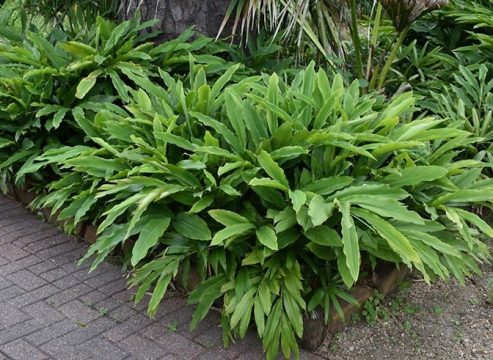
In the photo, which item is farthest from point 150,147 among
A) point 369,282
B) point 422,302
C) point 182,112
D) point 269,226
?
point 422,302

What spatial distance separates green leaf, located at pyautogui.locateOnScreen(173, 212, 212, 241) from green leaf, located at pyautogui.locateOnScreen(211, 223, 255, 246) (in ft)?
0.42

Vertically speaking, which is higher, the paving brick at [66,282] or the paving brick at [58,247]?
the paving brick at [58,247]

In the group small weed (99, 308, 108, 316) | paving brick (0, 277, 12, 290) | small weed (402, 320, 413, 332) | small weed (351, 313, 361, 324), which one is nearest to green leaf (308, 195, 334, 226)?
small weed (351, 313, 361, 324)

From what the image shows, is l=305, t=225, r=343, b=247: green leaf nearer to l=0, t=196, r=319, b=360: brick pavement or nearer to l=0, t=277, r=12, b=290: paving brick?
l=0, t=196, r=319, b=360: brick pavement

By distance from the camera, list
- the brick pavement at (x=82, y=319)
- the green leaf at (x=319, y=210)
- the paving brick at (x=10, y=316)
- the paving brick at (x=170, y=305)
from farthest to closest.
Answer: the paving brick at (x=170, y=305) < the paving brick at (x=10, y=316) < the brick pavement at (x=82, y=319) < the green leaf at (x=319, y=210)

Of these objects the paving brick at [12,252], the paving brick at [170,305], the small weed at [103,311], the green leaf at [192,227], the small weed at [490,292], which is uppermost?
the green leaf at [192,227]

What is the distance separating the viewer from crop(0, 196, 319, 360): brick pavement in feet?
9.65

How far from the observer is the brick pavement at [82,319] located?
2.94 meters

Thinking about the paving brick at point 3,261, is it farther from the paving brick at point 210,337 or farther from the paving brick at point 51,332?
the paving brick at point 210,337

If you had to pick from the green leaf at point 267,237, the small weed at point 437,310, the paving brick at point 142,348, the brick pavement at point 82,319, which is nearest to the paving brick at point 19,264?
the brick pavement at point 82,319

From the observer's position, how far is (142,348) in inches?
117

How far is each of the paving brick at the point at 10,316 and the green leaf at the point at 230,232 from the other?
46.6 inches

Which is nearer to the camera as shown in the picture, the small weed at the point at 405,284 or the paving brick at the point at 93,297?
the paving brick at the point at 93,297

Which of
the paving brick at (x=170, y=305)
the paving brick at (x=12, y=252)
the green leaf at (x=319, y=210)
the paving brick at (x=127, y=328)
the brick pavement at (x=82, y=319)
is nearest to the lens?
the green leaf at (x=319, y=210)
